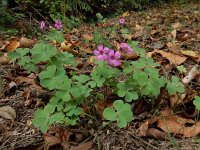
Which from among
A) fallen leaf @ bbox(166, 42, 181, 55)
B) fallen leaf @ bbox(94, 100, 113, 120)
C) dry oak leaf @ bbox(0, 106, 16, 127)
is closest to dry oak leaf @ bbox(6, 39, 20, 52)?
dry oak leaf @ bbox(0, 106, 16, 127)

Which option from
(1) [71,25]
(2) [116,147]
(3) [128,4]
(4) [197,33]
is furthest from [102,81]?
(3) [128,4]

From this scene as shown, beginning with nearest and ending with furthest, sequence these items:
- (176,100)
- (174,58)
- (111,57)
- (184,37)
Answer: (111,57) < (176,100) < (174,58) < (184,37)

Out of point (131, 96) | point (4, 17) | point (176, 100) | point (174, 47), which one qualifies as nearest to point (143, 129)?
point (131, 96)

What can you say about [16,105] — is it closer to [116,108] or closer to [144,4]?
[116,108]

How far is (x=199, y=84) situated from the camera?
2152mm

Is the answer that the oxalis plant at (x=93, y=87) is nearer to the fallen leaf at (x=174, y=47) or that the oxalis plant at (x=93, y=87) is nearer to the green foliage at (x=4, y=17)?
the fallen leaf at (x=174, y=47)

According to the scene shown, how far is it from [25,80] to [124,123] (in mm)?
924

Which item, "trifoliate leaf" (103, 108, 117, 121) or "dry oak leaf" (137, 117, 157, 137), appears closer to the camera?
"trifoliate leaf" (103, 108, 117, 121)

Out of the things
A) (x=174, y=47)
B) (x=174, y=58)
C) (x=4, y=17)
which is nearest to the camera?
(x=174, y=58)

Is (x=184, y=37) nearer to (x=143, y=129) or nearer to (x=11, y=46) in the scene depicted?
(x=11, y=46)

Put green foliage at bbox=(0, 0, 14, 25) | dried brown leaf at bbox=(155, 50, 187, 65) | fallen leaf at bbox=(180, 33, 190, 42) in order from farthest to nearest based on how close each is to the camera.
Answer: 1. green foliage at bbox=(0, 0, 14, 25)
2. fallen leaf at bbox=(180, 33, 190, 42)
3. dried brown leaf at bbox=(155, 50, 187, 65)

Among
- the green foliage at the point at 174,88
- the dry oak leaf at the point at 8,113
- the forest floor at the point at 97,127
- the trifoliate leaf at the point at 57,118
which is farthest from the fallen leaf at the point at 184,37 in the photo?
the trifoliate leaf at the point at 57,118

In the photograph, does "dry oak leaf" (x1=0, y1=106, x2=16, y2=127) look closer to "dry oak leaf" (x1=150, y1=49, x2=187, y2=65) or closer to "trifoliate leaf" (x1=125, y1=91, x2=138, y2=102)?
"trifoliate leaf" (x1=125, y1=91, x2=138, y2=102)

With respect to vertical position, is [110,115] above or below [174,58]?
above
